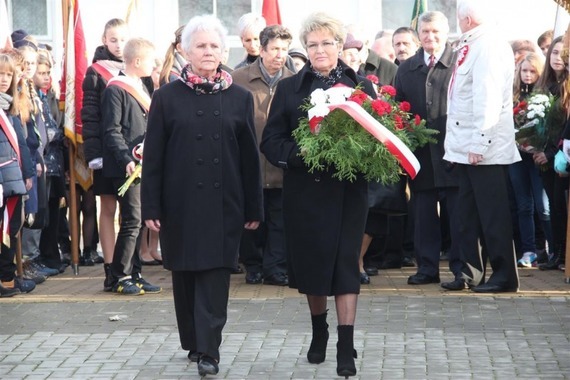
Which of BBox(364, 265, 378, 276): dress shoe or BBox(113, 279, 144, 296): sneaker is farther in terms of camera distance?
BBox(364, 265, 378, 276): dress shoe

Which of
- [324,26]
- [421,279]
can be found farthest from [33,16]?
[324,26]

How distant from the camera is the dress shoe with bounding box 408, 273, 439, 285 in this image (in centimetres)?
1149

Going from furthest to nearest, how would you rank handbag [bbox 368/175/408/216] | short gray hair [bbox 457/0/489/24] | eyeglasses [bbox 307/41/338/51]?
→ handbag [bbox 368/175/408/216] < short gray hair [bbox 457/0/489/24] < eyeglasses [bbox 307/41/338/51]

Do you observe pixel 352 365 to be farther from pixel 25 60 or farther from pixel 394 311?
pixel 25 60

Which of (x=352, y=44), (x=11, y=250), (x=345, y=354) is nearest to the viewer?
(x=345, y=354)

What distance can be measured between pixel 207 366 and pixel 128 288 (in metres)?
3.51

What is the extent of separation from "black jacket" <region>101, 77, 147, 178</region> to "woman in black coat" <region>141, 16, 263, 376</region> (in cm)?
304

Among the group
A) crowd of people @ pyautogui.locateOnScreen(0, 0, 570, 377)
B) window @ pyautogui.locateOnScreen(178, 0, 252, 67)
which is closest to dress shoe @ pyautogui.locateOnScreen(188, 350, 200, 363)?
crowd of people @ pyautogui.locateOnScreen(0, 0, 570, 377)

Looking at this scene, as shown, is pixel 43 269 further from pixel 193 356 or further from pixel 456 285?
pixel 193 356

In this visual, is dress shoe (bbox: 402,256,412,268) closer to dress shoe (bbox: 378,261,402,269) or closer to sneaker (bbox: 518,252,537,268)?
dress shoe (bbox: 378,261,402,269)

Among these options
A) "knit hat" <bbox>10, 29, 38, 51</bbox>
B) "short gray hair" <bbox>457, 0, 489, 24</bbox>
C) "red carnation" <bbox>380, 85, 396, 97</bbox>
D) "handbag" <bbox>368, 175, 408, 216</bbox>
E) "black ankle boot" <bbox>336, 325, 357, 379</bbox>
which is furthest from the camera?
"knit hat" <bbox>10, 29, 38, 51</bbox>

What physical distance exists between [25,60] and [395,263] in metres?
3.96

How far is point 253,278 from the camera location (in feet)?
38.7

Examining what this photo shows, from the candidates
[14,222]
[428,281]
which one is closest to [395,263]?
[428,281]
